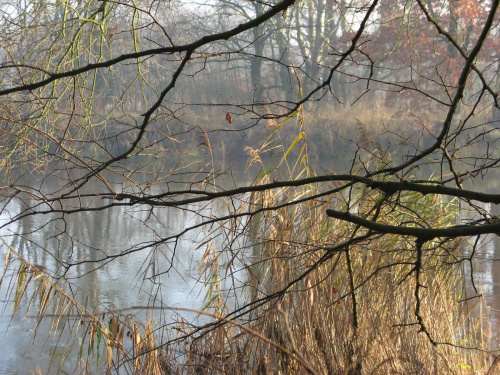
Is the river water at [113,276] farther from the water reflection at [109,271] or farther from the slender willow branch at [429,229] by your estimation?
the slender willow branch at [429,229]

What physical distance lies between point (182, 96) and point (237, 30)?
1727cm

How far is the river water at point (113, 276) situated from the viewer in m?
4.36

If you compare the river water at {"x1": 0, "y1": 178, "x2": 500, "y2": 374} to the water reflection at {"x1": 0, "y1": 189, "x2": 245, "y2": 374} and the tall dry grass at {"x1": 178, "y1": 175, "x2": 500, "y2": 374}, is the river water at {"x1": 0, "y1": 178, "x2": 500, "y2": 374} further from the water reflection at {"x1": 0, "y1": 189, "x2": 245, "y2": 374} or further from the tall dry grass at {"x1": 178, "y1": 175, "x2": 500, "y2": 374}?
the tall dry grass at {"x1": 178, "y1": 175, "x2": 500, "y2": 374}

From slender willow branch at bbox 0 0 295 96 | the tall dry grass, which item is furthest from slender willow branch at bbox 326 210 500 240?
the tall dry grass

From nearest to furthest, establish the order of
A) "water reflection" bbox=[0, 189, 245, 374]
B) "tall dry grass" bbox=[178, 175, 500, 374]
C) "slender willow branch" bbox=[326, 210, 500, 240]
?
"slender willow branch" bbox=[326, 210, 500, 240] < "tall dry grass" bbox=[178, 175, 500, 374] < "water reflection" bbox=[0, 189, 245, 374]

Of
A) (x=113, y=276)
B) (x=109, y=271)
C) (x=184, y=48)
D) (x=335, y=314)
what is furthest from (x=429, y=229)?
(x=109, y=271)

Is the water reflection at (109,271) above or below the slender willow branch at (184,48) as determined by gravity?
below

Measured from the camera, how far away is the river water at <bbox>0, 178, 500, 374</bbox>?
436 cm

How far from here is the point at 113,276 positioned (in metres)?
6.62

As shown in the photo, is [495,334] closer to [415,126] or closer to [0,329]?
[0,329]

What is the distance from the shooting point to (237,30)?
66.7 inches

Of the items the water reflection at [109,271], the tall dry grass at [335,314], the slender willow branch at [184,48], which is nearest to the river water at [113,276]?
the water reflection at [109,271]

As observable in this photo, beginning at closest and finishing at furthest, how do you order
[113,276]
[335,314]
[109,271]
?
[335,314] → [113,276] → [109,271]

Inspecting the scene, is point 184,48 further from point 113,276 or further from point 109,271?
point 109,271
